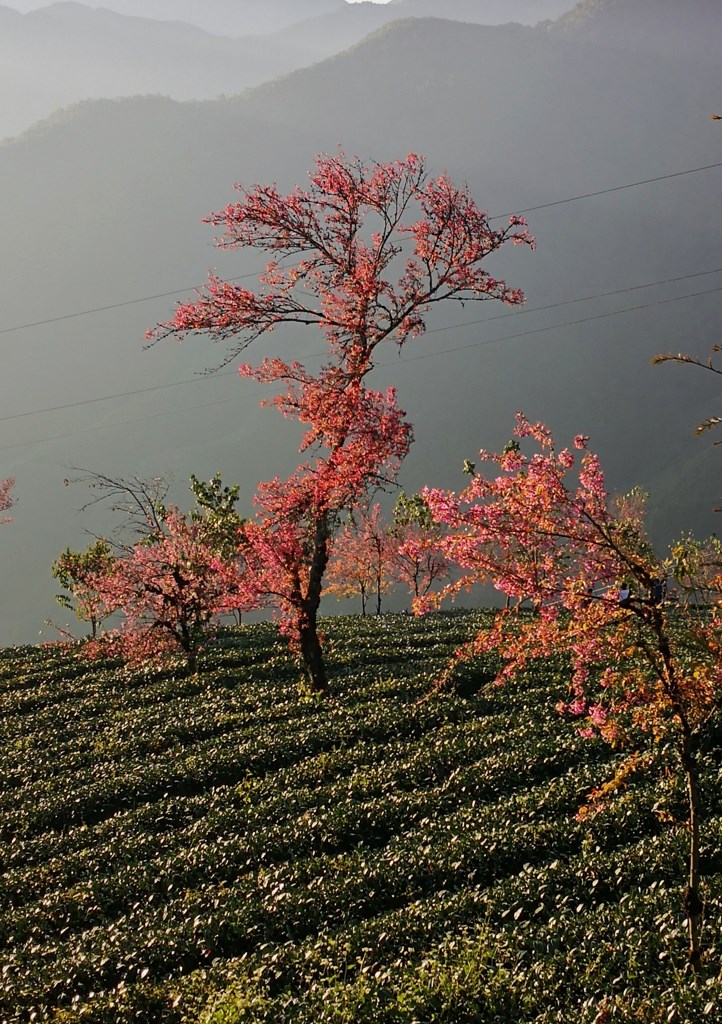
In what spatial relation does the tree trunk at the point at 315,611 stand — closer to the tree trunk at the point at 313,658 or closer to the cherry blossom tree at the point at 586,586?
the tree trunk at the point at 313,658

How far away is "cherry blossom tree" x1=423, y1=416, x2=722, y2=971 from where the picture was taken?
29.8 feet

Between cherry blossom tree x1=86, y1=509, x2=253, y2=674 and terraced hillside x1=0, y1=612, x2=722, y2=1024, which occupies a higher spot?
cherry blossom tree x1=86, y1=509, x2=253, y2=674

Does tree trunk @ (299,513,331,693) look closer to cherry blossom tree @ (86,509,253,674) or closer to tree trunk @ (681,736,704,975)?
cherry blossom tree @ (86,509,253,674)

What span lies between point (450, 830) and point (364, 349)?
14.5 meters

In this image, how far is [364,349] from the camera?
23.4m

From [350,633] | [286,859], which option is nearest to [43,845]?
[286,859]

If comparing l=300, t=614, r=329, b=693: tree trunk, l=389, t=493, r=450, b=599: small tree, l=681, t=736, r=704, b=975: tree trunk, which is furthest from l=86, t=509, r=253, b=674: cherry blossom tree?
l=389, t=493, r=450, b=599: small tree

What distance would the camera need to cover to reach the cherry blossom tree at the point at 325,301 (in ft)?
73.0

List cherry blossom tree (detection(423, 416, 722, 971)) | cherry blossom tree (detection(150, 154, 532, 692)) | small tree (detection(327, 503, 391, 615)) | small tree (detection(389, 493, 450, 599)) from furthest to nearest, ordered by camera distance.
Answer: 1. small tree (detection(327, 503, 391, 615))
2. small tree (detection(389, 493, 450, 599))
3. cherry blossom tree (detection(150, 154, 532, 692))
4. cherry blossom tree (detection(423, 416, 722, 971))

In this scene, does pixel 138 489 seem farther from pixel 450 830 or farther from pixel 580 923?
pixel 580 923

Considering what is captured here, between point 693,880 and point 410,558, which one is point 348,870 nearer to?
point 693,880

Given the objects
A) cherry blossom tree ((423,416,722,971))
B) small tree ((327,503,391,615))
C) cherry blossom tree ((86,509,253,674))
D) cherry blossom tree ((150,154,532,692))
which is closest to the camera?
cherry blossom tree ((423,416,722,971))

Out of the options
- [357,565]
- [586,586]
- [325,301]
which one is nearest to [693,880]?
[586,586]

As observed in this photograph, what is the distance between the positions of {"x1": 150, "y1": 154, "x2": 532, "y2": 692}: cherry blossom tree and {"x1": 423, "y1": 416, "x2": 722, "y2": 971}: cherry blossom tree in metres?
11.5
